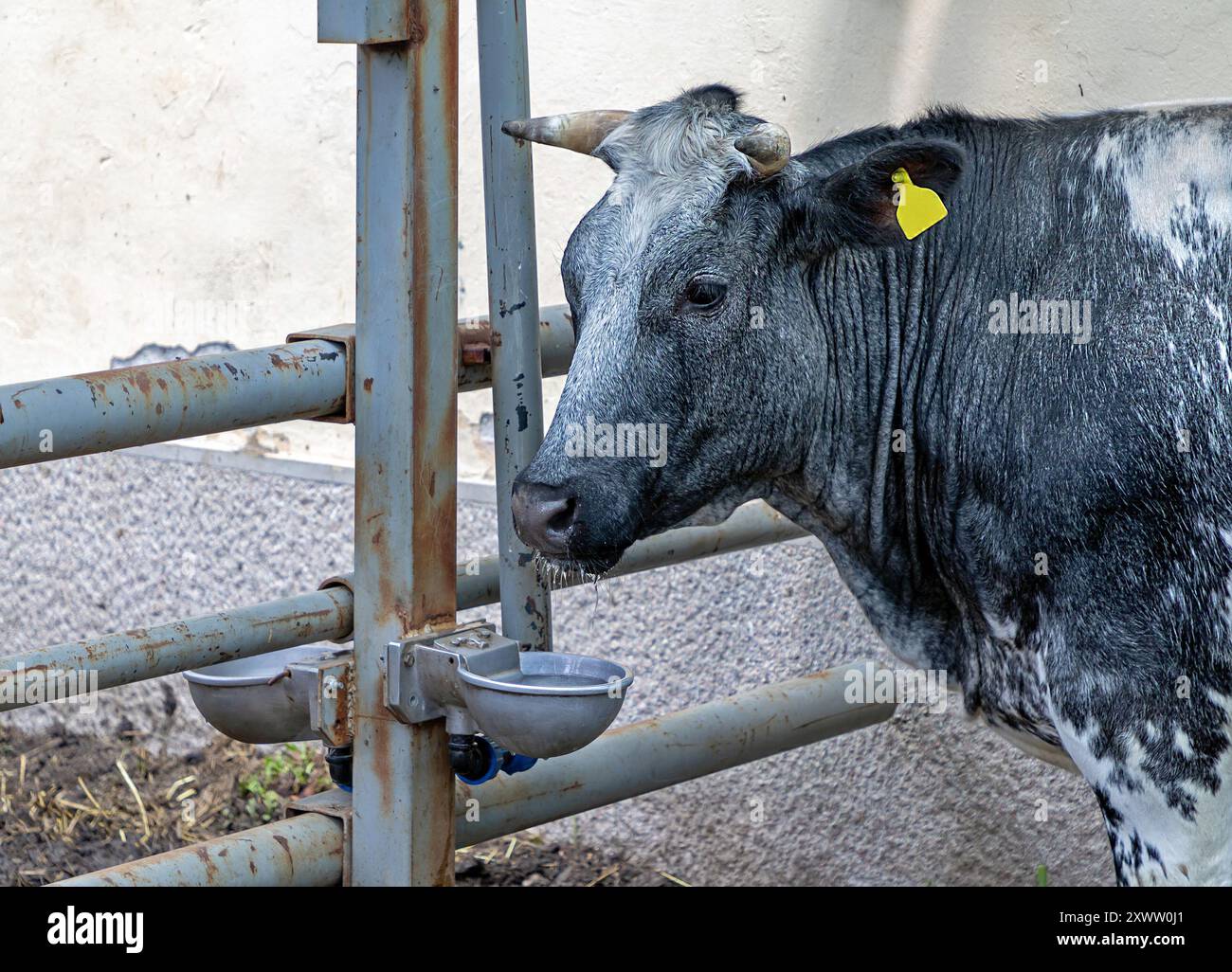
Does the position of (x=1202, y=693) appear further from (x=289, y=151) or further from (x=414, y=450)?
(x=289, y=151)

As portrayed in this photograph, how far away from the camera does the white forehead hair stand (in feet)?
9.37

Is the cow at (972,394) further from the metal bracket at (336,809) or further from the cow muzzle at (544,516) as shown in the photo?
the metal bracket at (336,809)

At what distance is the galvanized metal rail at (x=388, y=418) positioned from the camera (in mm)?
2252

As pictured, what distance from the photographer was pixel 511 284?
2.57 meters

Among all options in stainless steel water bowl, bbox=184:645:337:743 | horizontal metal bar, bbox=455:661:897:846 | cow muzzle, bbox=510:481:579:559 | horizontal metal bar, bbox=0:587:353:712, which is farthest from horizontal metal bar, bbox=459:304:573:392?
horizontal metal bar, bbox=455:661:897:846

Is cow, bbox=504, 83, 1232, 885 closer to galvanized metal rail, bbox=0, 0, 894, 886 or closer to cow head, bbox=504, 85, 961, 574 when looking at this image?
cow head, bbox=504, 85, 961, 574

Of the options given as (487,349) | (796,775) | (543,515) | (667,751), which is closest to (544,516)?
(543,515)

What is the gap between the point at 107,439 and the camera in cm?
209

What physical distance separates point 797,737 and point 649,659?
1.20m

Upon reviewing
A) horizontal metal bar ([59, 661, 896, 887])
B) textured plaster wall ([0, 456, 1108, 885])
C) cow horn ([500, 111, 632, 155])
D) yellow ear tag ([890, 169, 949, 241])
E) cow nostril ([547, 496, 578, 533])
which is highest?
cow horn ([500, 111, 632, 155])

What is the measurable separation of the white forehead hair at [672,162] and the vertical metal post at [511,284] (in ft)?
0.88

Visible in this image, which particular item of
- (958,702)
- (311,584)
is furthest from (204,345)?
(958,702)

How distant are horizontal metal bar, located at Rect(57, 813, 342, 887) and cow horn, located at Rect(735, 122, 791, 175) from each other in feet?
4.51

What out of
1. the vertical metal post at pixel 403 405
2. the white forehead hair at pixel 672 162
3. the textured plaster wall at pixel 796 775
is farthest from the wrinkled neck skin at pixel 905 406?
the textured plaster wall at pixel 796 775
